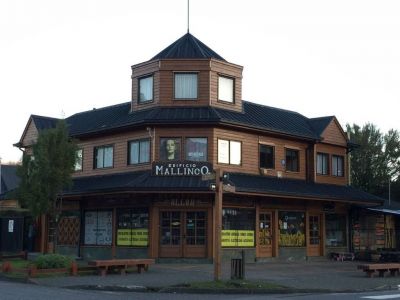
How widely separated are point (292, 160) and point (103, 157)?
10.0 metres

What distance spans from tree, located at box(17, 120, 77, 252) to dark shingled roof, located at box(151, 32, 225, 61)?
786 centimetres

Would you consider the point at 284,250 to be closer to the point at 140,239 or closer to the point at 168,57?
the point at 140,239

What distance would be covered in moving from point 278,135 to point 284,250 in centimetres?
583

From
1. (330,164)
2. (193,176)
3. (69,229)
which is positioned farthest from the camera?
(330,164)

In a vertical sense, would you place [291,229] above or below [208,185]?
below

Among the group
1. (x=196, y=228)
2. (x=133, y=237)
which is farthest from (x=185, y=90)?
(x=133, y=237)

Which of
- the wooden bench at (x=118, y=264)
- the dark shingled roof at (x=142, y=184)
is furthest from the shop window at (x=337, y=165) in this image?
the wooden bench at (x=118, y=264)

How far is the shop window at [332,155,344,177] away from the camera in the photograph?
35.4 metres

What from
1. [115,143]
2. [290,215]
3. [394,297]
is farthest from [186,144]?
[394,297]

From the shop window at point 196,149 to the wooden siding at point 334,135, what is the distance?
347 inches

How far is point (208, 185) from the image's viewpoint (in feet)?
86.5

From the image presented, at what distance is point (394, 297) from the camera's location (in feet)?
53.2

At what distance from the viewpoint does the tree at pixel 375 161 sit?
55938 mm

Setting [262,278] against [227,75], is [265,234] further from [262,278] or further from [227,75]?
[262,278]
